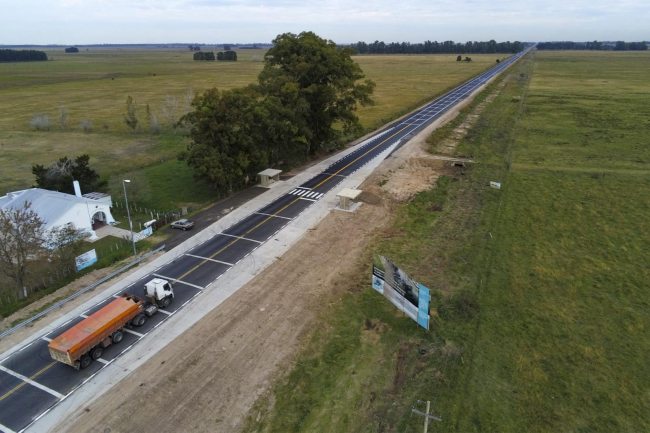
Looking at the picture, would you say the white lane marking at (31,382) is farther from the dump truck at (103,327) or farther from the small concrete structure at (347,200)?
the small concrete structure at (347,200)

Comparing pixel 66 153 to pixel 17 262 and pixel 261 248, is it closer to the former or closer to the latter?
pixel 17 262

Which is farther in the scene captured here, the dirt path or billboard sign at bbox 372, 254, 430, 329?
billboard sign at bbox 372, 254, 430, 329

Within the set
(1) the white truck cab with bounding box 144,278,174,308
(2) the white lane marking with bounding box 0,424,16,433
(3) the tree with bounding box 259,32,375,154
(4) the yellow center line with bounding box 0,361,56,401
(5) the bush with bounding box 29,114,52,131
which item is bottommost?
(2) the white lane marking with bounding box 0,424,16,433

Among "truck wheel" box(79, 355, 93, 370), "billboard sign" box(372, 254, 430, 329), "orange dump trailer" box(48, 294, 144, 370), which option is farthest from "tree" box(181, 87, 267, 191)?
"billboard sign" box(372, 254, 430, 329)

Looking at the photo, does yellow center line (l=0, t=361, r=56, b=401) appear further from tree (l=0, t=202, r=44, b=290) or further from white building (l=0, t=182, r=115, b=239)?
white building (l=0, t=182, r=115, b=239)

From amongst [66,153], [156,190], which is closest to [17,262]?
[156,190]

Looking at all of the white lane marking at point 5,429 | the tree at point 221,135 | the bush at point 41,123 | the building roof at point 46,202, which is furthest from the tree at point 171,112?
the white lane marking at point 5,429

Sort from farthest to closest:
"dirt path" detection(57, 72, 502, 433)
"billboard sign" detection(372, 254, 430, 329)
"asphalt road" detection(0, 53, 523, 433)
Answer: "billboard sign" detection(372, 254, 430, 329) → "asphalt road" detection(0, 53, 523, 433) → "dirt path" detection(57, 72, 502, 433)
